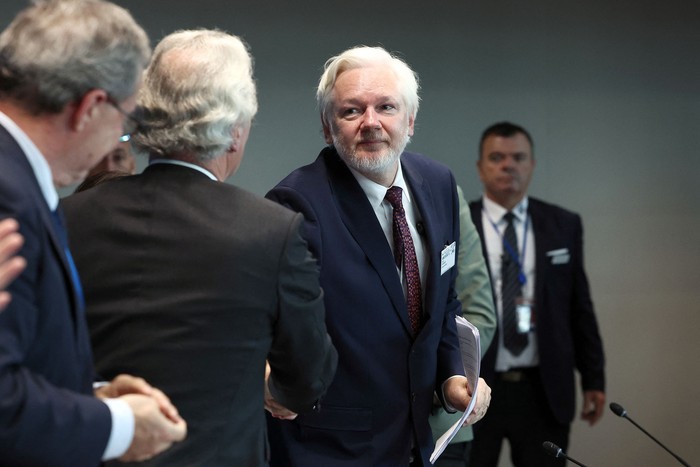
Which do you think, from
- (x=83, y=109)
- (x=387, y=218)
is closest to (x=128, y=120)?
(x=83, y=109)

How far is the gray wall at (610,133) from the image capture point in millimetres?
5328

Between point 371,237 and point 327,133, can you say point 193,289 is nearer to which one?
point 371,237

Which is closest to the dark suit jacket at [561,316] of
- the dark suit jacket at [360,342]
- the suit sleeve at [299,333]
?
the dark suit jacket at [360,342]

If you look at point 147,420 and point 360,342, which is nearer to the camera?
point 147,420

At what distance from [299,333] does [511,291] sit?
8.78 ft

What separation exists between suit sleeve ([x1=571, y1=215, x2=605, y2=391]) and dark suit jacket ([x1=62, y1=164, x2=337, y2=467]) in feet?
9.55

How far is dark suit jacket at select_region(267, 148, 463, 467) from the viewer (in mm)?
2596

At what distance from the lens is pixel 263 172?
5.07 metres

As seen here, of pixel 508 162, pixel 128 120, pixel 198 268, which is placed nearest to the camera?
pixel 128 120

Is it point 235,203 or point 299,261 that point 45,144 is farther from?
point 299,261

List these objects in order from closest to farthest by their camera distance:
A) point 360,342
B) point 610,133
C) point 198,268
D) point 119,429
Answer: point 119,429
point 198,268
point 360,342
point 610,133

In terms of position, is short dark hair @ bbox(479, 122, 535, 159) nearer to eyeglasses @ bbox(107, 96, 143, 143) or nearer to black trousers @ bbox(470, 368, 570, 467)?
black trousers @ bbox(470, 368, 570, 467)

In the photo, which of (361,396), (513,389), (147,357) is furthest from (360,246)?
(513,389)

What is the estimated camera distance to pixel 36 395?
4.66ft
